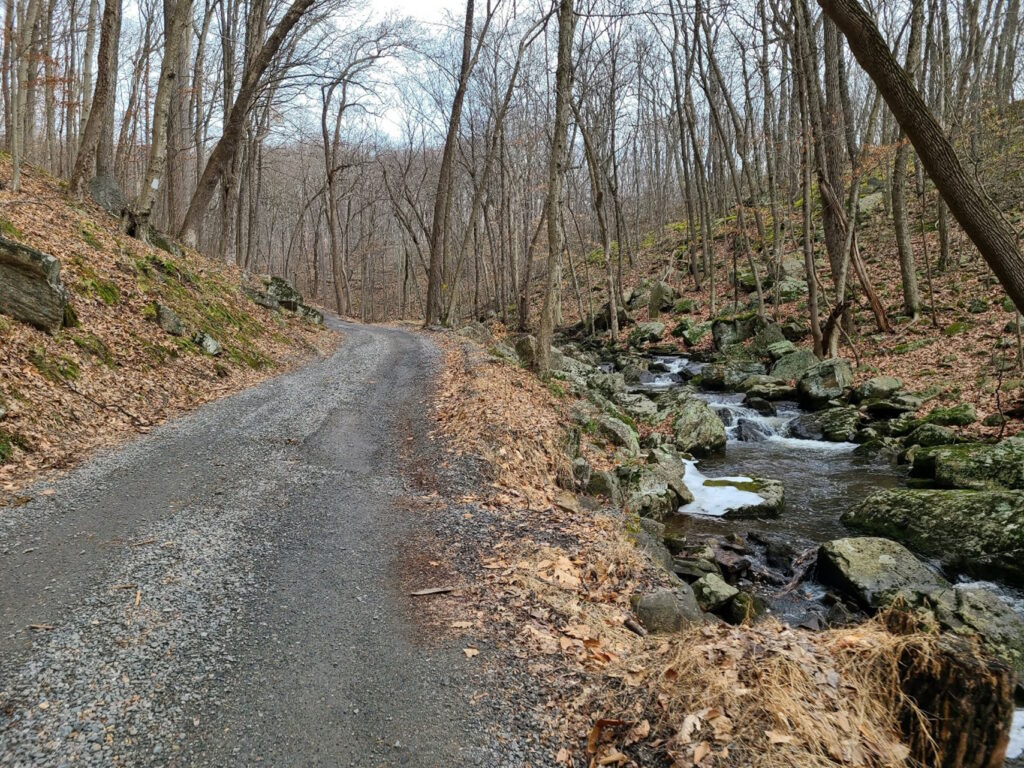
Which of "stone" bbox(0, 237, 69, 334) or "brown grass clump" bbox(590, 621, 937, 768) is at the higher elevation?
"stone" bbox(0, 237, 69, 334)

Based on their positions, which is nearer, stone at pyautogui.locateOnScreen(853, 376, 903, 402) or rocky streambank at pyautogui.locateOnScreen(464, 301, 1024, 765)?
rocky streambank at pyautogui.locateOnScreen(464, 301, 1024, 765)

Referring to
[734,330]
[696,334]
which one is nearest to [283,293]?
[696,334]

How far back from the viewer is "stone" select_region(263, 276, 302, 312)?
19.1 metres

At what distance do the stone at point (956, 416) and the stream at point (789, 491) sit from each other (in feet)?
5.36

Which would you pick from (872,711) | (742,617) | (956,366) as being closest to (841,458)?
(956,366)

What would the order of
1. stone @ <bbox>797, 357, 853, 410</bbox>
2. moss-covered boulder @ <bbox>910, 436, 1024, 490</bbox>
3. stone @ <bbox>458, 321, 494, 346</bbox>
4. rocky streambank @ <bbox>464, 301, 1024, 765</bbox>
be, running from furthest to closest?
1. stone @ <bbox>458, 321, 494, 346</bbox>
2. stone @ <bbox>797, 357, 853, 410</bbox>
3. moss-covered boulder @ <bbox>910, 436, 1024, 490</bbox>
4. rocky streambank @ <bbox>464, 301, 1024, 765</bbox>

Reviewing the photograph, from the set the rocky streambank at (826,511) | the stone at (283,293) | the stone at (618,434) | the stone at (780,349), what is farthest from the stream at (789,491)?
the stone at (283,293)

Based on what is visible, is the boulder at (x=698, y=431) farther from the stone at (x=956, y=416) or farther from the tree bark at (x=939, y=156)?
the tree bark at (x=939, y=156)

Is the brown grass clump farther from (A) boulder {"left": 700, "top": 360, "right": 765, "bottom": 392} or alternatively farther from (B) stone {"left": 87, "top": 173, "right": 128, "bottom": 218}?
(B) stone {"left": 87, "top": 173, "right": 128, "bottom": 218}

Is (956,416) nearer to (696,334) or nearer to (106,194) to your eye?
(696,334)

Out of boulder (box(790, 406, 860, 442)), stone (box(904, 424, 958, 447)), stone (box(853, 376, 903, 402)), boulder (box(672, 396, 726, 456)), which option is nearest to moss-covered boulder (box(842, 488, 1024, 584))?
stone (box(904, 424, 958, 447))

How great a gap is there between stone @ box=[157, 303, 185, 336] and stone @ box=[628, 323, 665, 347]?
1841cm

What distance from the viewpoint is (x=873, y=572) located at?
6590mm

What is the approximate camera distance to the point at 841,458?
11.5 meters
